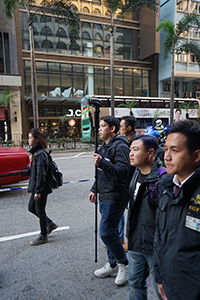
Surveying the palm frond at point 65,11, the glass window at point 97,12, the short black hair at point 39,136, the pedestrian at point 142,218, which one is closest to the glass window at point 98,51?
the glass window at point 97,12

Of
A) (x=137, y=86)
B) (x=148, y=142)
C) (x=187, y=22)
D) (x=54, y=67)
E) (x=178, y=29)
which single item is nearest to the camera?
(x=148, y=142)

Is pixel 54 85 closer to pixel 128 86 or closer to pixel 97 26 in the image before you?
pixel 97 26

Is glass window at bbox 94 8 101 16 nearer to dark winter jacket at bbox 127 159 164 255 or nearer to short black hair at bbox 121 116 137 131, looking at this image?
short black hair at bbox 121 116 137 131

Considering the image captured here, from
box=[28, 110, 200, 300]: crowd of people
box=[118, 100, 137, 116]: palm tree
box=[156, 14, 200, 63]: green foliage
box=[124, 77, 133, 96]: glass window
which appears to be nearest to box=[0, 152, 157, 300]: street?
box=[28, 110, 200, 300]: crowd of people

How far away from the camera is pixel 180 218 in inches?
53.6

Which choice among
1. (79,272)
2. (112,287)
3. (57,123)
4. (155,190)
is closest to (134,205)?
(155,190)

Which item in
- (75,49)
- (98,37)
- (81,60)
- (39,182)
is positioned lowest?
(39,182)

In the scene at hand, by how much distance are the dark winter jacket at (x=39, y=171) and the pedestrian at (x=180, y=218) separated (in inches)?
89.7

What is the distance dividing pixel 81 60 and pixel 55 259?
28.6 metres

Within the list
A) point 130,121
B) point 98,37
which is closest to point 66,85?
point 98,37

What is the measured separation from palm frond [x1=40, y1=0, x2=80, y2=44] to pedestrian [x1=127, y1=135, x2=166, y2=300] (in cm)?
1498

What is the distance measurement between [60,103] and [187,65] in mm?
18157

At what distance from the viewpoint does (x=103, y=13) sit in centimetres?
2959

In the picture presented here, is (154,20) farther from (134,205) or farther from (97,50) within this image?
(134,205)
